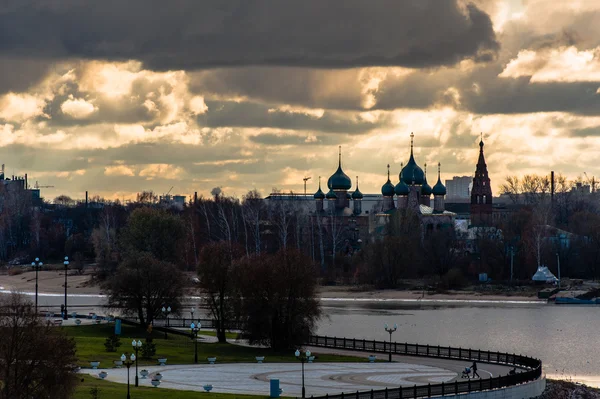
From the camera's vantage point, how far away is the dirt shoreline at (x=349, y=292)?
145m

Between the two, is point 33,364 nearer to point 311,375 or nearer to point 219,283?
point 311,375

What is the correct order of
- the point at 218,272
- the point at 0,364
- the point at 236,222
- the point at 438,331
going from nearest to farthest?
the point at 0,364, the point at 218,272, the point at 438,331, the point at 236,222

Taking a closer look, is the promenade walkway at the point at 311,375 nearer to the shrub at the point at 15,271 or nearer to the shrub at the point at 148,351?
the shrub at the point at 148,351

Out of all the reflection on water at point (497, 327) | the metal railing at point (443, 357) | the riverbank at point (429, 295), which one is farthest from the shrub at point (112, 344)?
the riverbank at point (429, 295)

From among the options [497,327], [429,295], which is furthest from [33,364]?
[429,295]

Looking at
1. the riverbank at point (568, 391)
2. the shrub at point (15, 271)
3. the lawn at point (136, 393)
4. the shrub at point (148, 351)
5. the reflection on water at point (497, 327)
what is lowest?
the riverbank at point (568, 391)

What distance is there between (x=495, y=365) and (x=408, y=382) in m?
9.83

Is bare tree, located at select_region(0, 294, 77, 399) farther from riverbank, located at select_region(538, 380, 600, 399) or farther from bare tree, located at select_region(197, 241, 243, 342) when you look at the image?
bare tree, located at select_region(197, 241, 243, 342)

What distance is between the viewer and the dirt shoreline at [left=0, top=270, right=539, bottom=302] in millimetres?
145375

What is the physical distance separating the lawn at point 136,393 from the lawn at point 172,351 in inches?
357

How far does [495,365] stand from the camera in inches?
2926

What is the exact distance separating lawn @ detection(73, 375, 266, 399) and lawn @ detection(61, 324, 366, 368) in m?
9.06

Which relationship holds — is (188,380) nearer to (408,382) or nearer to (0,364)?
(408,382)

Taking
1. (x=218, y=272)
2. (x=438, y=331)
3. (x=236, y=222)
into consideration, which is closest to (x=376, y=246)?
(x=236, y=222)
